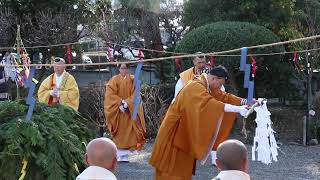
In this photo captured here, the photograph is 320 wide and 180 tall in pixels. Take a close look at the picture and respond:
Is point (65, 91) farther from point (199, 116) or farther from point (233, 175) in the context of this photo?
point (233, 175)

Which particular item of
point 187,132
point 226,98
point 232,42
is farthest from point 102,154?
point 232,42

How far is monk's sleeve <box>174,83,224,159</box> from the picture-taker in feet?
17.7

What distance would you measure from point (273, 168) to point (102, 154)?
210 inches

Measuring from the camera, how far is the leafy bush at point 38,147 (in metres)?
4.53

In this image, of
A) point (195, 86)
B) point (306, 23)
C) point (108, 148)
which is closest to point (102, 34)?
point (306, 23)

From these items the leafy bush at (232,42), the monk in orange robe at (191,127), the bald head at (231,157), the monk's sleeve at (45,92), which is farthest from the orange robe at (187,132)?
the leafy bush at (232,42)

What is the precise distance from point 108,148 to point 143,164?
5.39 meters

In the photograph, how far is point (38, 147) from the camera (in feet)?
15.2

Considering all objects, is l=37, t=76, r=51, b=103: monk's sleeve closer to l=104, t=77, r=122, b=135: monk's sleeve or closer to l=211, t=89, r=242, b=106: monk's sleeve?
l=104, t=77, r=122, b=135: monk's sleeve

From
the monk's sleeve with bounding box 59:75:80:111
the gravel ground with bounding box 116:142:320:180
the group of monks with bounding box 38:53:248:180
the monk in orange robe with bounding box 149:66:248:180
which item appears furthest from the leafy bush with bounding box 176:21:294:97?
the monk in orange robe with bounding box 149:66:248:180

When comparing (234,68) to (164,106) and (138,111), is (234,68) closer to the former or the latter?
(164,106)

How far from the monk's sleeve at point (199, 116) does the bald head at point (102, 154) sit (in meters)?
2.21

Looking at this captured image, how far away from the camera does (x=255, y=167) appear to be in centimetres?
822

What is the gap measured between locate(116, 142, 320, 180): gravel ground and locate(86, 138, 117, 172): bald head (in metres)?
4.31
